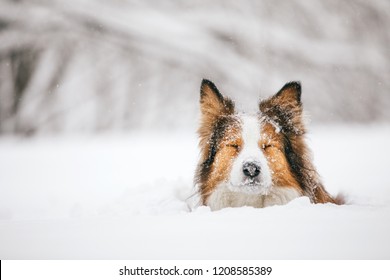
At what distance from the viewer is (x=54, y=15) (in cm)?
1193

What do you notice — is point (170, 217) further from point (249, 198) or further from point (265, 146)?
point (265, 146)

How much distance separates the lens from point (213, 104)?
4.51m

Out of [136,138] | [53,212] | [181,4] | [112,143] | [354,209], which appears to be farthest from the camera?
[181,4]

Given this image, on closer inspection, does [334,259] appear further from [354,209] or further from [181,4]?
[181,4]

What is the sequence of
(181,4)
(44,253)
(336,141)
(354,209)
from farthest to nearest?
(181,4)
(336,141)
(354,209)
(44,253)

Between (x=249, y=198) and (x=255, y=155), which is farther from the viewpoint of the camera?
(x=249, y=198)

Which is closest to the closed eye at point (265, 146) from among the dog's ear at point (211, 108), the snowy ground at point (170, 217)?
the dog's ear at point (211, 108)

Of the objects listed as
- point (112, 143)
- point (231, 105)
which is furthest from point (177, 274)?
point (112, 143)

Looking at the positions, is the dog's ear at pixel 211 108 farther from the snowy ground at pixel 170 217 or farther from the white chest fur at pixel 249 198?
the snowy ground at pixel 170 217

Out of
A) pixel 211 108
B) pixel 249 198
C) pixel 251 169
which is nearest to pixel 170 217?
pixel 251 169

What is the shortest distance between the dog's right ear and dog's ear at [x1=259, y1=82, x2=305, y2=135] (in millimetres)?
345

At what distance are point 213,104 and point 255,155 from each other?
2.75 feet

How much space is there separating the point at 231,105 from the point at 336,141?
640 cm

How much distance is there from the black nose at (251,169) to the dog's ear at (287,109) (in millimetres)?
655
